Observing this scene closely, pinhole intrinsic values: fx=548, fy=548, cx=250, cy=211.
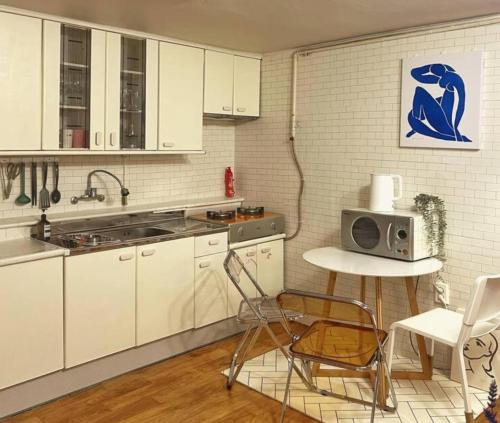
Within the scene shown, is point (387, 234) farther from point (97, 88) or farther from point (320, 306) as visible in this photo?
point (97, 88)

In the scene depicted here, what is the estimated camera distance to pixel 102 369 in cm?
335

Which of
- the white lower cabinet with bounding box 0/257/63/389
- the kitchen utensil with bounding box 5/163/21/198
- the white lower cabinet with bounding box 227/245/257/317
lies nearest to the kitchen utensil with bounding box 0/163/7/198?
the kitchen utensil with bounding box 5/163/21/198

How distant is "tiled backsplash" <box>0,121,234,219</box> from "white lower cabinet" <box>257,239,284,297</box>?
2.43 feet

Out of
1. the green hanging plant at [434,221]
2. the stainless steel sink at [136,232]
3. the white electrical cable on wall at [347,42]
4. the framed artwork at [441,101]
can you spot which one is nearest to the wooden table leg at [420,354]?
the green hanging plant at [434,221]

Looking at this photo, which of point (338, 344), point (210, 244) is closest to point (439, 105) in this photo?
point (338, 344)

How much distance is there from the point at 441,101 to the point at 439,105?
0.09ft

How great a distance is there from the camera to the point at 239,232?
160 inches

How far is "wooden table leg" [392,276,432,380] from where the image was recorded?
3330 mm

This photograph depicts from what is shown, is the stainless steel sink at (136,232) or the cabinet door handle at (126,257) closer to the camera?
the cabinet door handle at (126,257)

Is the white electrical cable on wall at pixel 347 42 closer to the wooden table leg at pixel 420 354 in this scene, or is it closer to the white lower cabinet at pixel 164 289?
the white lower cabinet at pixel 164 289

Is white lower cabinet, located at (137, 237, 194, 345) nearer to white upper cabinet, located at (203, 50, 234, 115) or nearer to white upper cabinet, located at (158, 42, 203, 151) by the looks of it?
white upper cabinet, located at (158, 42, 203, 151)

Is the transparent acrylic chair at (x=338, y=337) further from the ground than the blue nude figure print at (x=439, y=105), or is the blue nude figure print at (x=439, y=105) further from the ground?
the blue nude figure print at (x=439, y=105)

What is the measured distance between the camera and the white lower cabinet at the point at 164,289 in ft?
11.4

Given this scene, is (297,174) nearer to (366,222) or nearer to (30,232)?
(366,222)
